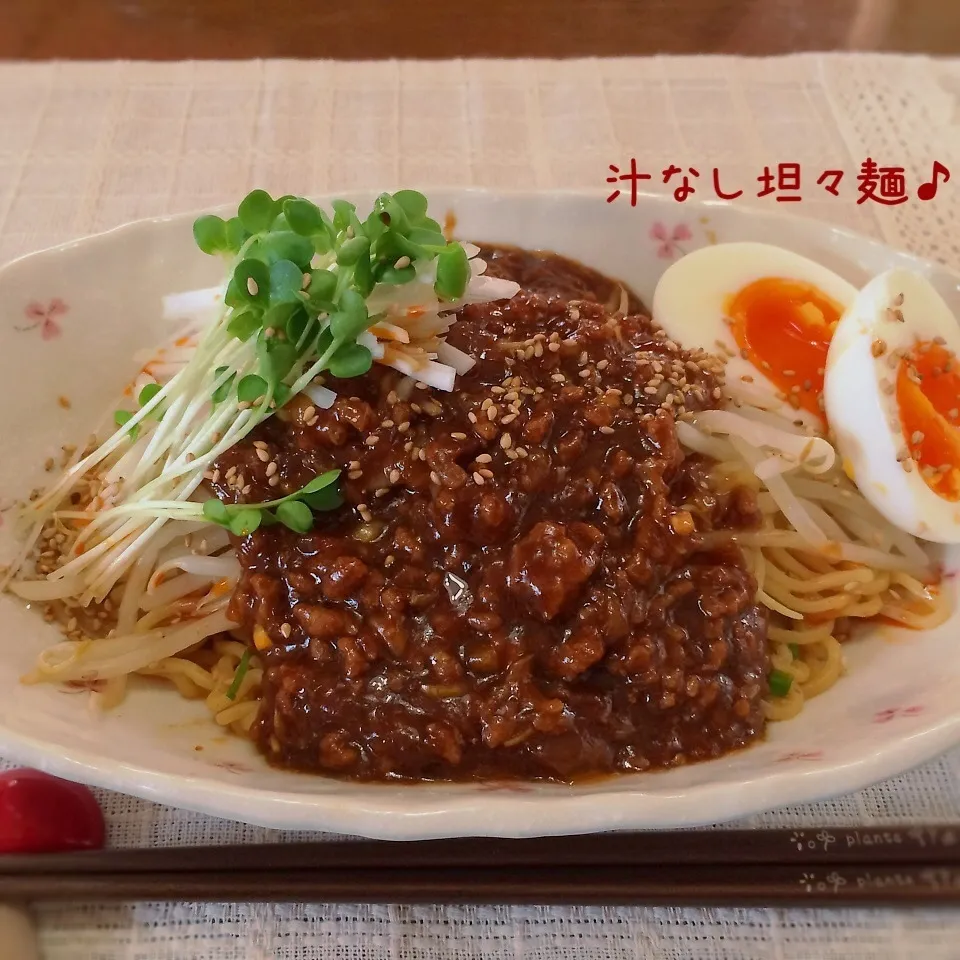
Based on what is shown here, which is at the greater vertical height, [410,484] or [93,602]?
[410,484]

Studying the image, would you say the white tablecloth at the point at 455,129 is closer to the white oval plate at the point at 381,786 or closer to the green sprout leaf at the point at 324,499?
the white oval plate at the point at 381,786

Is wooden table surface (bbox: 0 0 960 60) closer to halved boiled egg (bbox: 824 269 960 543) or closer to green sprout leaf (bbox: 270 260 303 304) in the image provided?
halved boiled egg (bbox: 824 269 960 543)

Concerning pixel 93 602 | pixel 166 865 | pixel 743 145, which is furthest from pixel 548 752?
pixel 743 145

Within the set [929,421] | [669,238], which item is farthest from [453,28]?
[929,421]

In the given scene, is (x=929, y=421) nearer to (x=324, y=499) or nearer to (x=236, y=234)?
(x=324, y=499)

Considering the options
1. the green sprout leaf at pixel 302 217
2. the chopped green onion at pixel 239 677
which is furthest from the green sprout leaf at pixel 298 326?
the chopped green onion at pixel 239 677

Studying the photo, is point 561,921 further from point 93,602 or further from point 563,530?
point 93,602
